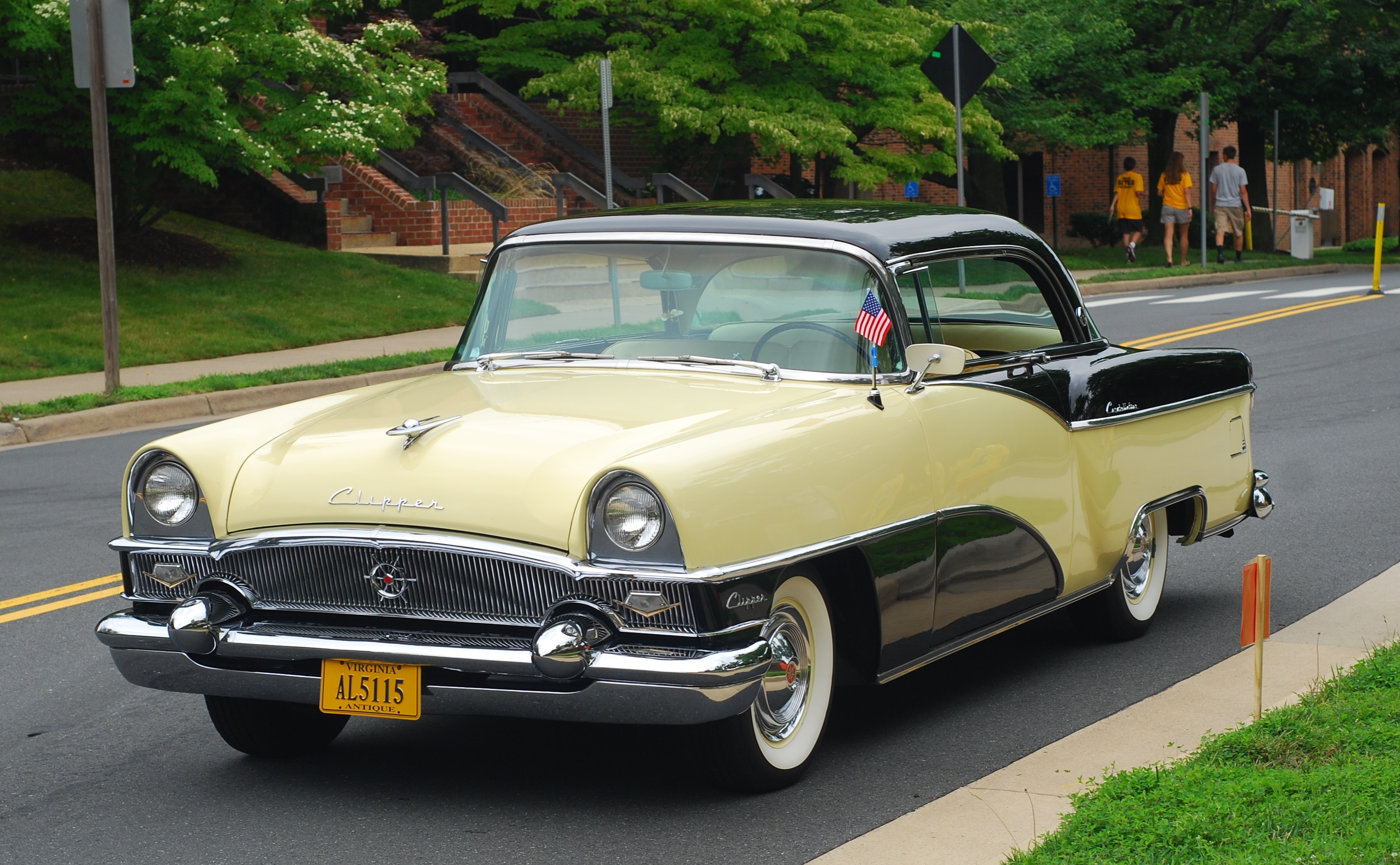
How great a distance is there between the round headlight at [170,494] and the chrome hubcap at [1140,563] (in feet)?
10.9

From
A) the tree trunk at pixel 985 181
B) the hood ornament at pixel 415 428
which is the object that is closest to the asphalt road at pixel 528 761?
the hood ornament at pixel 415 428

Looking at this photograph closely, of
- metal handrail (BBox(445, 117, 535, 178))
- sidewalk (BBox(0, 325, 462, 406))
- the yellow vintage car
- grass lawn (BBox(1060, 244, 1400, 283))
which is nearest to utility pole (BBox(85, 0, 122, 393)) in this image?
sidewalk (BBox(0, 325, 462, 406))

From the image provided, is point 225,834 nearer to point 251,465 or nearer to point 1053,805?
point 251,465

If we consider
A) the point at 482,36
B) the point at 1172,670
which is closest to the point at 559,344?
the point at 1172,670

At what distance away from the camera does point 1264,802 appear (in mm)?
3902

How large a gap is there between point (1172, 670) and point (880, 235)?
1869mm

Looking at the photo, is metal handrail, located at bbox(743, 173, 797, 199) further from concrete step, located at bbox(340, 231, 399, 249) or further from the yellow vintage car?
the yellow vintage car

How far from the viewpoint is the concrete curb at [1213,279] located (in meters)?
24.0

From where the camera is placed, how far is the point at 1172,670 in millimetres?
5777

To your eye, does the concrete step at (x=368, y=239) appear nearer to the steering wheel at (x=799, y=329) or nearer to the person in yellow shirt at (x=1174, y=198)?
the person in yellow shirt at (x=1174, y=198)

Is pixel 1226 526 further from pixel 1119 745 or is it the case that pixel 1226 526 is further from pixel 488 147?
pixel 488 147

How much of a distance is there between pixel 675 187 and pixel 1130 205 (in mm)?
7872

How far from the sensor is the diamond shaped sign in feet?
56.3

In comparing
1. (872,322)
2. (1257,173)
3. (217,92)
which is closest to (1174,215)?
(1257,173)
